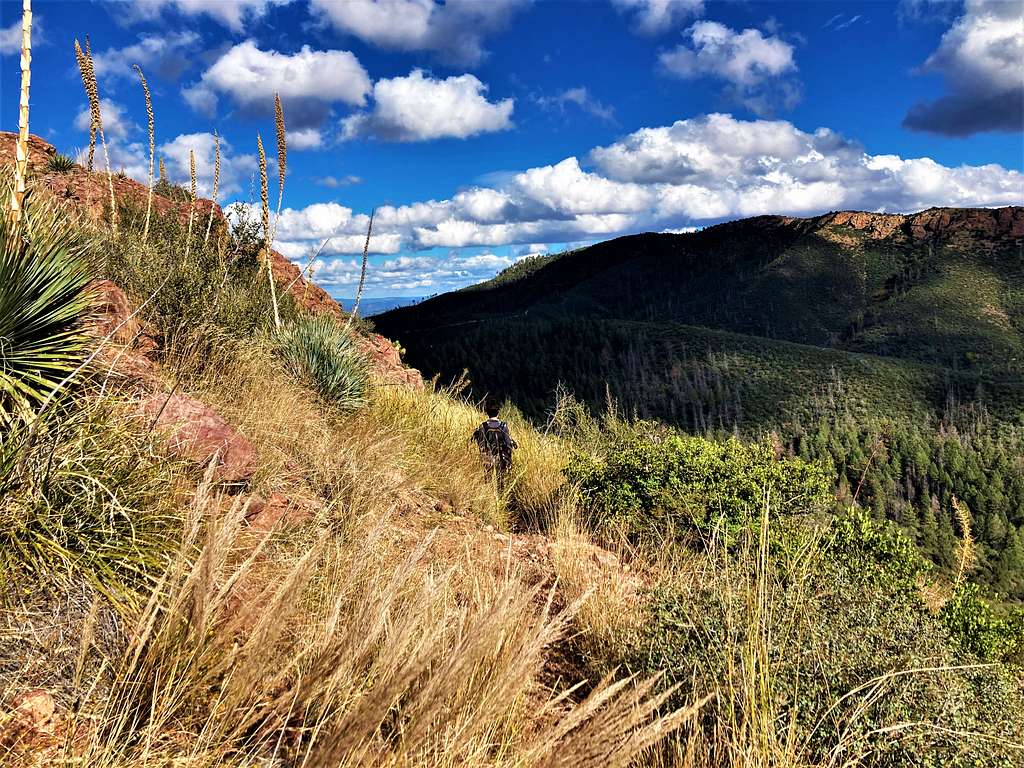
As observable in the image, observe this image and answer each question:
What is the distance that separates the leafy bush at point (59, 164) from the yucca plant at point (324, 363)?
873 centimetres

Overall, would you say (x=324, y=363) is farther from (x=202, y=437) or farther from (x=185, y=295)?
(x=202, y=437)

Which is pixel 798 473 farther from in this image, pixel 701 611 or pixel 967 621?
pixel 967 621

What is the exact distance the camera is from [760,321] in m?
119

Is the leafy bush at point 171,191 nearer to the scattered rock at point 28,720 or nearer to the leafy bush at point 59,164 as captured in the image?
the leafy bush at point 59,164

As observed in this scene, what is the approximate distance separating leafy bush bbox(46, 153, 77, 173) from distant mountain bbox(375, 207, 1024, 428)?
41629 millimetres

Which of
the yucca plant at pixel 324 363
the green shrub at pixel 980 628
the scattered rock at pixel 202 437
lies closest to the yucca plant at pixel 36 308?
the scattered rock at pixel 202 437

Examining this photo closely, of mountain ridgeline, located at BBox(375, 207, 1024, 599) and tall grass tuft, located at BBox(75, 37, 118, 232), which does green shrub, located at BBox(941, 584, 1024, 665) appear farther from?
mountain ridgeline, located at BBox(375, 207, 1024, 599)

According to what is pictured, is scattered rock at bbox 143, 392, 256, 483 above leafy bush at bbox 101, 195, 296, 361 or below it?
below

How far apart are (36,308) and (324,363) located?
2.93 metres

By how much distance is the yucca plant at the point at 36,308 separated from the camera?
2912 mm

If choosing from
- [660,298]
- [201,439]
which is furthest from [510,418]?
[660,298]

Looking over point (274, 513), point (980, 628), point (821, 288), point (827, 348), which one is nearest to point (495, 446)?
point (274, 513)

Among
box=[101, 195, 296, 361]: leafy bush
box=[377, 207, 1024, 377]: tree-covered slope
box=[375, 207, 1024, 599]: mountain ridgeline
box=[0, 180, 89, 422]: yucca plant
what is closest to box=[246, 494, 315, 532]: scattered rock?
box=[0, 180, 89, 422]: yucca plant

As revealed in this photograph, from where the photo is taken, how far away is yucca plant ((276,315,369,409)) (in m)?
5.86
